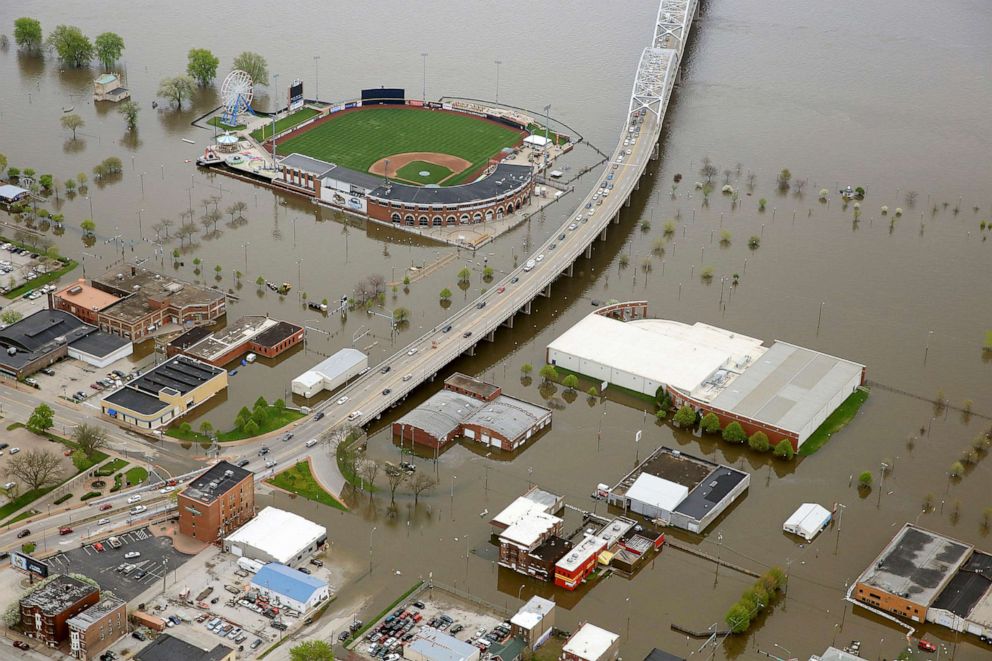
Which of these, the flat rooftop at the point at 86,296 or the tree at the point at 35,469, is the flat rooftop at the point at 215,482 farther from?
the flat rooftop at the point at 86,296

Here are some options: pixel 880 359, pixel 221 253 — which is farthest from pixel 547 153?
pixel 880 359

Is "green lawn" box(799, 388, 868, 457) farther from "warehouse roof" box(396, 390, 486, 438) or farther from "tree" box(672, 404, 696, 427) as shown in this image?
"warehouse roof" box(396, 390, 486, 438)

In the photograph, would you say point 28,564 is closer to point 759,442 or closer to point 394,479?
point 394,479

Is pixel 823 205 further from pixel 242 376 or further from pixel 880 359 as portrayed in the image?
pixel 242 376

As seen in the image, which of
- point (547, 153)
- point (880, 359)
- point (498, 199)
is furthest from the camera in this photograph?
point (547, 153)

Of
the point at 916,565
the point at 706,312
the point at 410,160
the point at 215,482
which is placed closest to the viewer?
the point at 916,565

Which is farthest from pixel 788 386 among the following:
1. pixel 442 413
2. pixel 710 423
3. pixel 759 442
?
pixel 442 413
